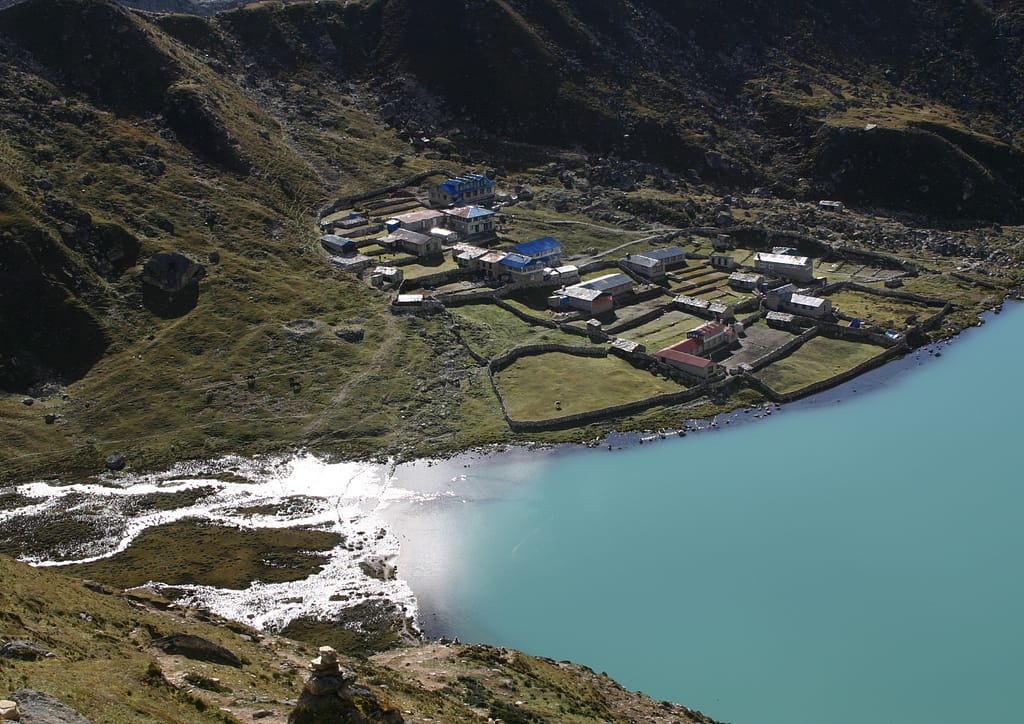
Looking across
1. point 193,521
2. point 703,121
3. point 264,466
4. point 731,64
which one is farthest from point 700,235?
point 193,521

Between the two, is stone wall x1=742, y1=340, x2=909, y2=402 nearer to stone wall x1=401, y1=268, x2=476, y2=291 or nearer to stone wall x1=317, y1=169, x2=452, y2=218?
stone wall x1=401, y1=268, x2=476, y2=291

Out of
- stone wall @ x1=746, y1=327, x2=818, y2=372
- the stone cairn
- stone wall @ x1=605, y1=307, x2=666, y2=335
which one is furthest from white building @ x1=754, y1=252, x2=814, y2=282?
the stone cairn

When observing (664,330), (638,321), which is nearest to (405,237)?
(638,321)

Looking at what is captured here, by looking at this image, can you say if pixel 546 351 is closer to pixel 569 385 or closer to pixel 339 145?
pixel 569 385

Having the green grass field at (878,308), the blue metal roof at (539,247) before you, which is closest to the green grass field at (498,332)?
the blue metal roof at (539,247)

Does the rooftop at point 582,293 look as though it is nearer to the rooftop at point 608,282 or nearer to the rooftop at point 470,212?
the rooftop at point 608,282
